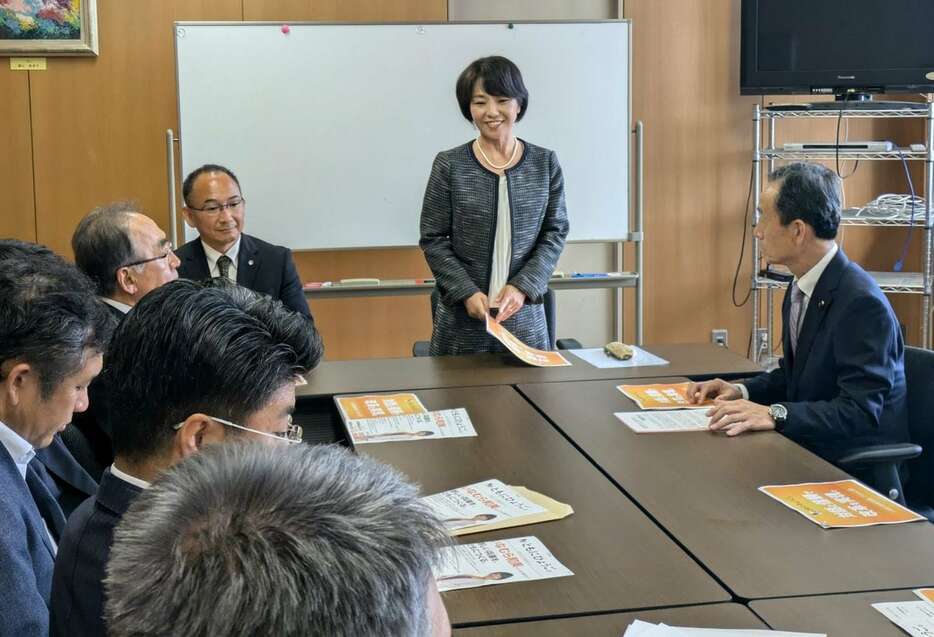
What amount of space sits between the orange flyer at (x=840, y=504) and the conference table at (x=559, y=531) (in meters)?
0.30

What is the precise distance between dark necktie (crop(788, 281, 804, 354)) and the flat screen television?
2.55 metres

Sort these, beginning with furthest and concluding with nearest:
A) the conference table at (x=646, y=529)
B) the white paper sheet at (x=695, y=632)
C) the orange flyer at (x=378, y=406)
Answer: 1. the orange flyer at (x=378, y=406)
2. the conference table at (x=646, y=529)
3. the white paper sheet at (x=695, y=632)

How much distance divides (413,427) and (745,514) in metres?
0.93

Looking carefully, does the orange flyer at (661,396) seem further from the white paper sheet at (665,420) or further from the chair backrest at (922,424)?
the chair backrest at (922,424)

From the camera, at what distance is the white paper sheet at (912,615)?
4.96ft

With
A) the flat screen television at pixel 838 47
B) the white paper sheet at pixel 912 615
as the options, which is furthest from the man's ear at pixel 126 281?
the flat screen television at pixel 838 47

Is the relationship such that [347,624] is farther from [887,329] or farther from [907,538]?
[887,329]

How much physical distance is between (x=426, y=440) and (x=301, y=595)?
1902 mm

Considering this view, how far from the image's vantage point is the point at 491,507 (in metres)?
2.04

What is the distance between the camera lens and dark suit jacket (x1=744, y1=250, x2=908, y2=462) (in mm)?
2623

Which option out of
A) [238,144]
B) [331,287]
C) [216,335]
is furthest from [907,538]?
[238,144]

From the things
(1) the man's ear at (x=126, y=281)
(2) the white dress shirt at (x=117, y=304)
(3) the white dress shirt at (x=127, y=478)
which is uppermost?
(1) the man's ear at (x=126, y=281)

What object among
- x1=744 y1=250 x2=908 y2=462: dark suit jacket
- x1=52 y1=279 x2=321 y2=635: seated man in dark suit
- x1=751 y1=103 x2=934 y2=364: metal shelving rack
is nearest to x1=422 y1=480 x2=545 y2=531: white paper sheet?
x1=52 y1=279 x2=321 y2=635: seated man in dark suit

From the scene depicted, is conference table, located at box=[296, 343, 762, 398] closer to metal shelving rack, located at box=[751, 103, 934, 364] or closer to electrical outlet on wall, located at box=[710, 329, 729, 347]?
metal shelving rack, located at box=[751, 103, 934, 364]
